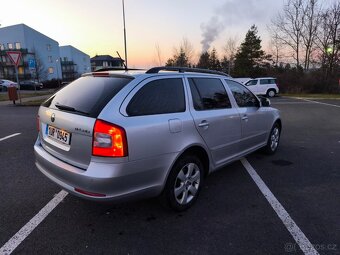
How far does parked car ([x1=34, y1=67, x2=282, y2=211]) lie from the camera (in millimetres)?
2662

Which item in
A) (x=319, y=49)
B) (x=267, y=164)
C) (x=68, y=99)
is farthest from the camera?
(x=319, y=49)

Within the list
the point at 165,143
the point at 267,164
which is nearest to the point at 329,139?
the point at 267,164

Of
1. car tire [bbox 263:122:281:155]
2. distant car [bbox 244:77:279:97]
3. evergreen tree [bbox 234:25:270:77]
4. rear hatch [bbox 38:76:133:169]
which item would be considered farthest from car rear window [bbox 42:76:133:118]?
evergreen tree [bbox 234:25:270:77]

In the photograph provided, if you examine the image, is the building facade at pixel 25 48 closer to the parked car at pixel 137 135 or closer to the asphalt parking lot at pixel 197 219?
the asphalt parking lot at pixel 197 219

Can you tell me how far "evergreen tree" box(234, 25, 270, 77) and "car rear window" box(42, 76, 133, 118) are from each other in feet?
158

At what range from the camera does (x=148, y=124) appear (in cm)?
282

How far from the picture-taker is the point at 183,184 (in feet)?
11.1

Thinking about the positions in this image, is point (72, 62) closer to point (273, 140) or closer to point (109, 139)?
point (273, 140)

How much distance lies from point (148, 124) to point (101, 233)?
128cm

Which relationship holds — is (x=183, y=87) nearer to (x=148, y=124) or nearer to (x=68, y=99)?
(x=148, y=124)

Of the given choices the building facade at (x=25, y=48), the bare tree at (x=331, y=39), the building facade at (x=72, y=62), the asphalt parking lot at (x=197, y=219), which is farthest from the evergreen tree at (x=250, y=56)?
the asphalt parking lot at (x=197, y=219)

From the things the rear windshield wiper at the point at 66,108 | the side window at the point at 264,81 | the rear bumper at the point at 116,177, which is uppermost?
the side window at the point at 264,81

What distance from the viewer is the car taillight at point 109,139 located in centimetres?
262

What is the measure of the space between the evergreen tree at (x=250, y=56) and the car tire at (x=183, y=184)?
4778 centimetres
